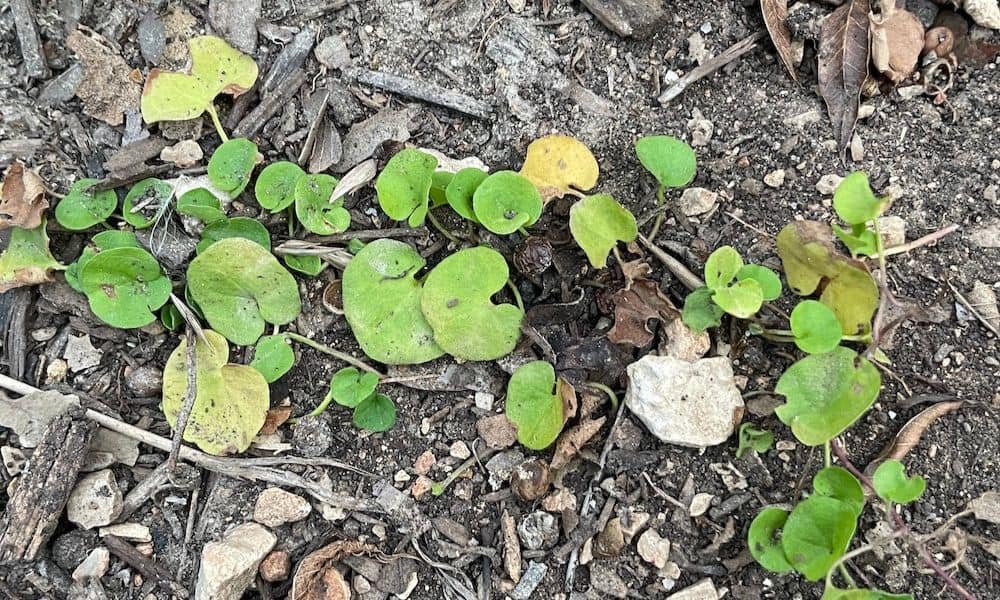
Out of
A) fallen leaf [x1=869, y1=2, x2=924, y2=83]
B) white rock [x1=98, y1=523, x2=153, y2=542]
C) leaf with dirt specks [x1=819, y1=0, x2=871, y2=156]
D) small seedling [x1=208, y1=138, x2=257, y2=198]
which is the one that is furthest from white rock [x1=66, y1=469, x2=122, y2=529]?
fallen leaf [x1=869, y1=2, x2=924, y2=83]

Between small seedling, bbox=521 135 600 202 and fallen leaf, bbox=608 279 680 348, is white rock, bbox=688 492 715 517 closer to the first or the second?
fallen leaf, bbox=608 279 680 348

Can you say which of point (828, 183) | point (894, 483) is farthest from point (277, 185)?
point (894, 483)

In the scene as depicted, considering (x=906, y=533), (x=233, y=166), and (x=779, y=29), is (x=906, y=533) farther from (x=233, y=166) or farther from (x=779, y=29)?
(x=233, y=166)

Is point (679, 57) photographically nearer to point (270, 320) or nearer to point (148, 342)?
point (270, 320)

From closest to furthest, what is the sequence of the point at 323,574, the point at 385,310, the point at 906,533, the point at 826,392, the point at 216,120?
the point at 906,533 → the point at 826,392 → the point at 323,574 → the point at 385,310 → the point at 216,120

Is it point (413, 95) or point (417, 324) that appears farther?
point (413, 95)

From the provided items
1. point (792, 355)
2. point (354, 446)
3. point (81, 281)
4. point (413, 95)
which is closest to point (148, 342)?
point (81, 281)

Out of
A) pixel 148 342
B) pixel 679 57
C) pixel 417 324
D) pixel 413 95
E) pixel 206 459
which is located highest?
pixel 679 57
